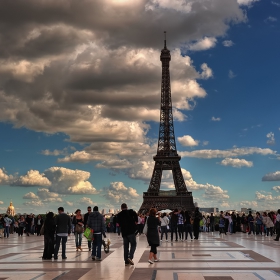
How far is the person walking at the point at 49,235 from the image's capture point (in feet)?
61.4

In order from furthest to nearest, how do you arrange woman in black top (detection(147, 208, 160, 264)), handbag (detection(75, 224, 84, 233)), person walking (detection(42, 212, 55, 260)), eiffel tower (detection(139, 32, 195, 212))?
eiffel tower (detection(139, 32, 195, 212)) → handbag (detection(75, 224, 84, 233)) → person walking (detection(42, 212, 55, 260)) → woman in black top (detection(147, 208, 160, 264))

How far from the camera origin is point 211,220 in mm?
44625

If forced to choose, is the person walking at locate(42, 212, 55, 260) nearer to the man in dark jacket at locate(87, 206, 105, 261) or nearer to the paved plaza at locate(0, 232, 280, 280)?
the paved plaza at locate(0, 232, 280, 280)

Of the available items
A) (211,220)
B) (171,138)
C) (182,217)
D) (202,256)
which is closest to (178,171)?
(171,138)

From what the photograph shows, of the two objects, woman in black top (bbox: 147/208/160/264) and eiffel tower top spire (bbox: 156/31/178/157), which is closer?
woman in black top (bbox: 147/208/160/264)

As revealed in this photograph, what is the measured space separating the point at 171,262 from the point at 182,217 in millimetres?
14297

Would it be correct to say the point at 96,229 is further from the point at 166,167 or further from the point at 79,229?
the point at 166,167

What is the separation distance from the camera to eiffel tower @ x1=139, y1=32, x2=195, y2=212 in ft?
315

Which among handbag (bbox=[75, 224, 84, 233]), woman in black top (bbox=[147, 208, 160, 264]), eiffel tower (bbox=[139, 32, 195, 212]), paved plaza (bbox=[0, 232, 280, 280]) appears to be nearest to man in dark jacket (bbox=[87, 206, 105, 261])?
paved plaza (bbox=[0, 232, 280, 280])

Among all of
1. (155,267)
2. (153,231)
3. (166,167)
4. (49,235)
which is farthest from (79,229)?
(166,167)

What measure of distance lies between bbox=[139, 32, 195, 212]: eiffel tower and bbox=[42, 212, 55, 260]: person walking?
7566 centimetres

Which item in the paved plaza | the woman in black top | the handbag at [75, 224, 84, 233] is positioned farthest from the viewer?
the handbag at [75, 224, 84, 233]

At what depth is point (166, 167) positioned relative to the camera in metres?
99.9

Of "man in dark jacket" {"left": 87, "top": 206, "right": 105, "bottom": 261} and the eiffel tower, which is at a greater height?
the eiffel tower
